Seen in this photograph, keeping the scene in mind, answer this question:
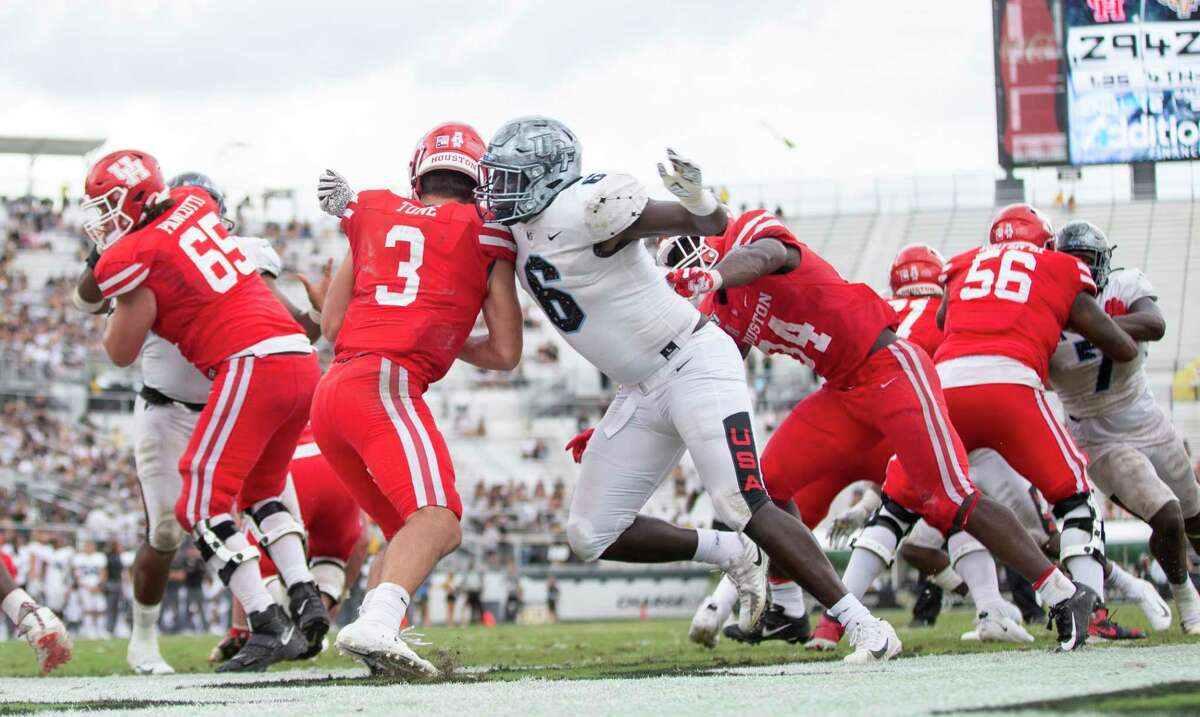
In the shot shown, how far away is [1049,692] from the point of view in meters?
3.52

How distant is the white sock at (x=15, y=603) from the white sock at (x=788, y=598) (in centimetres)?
346

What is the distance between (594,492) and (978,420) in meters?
1.83

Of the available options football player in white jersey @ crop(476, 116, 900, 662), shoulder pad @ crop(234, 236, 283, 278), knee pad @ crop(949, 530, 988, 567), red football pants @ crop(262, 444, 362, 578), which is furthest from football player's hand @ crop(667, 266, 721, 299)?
red football pants @ crop(262, 444, 362, 578)

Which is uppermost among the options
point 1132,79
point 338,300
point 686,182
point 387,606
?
point 1132,79

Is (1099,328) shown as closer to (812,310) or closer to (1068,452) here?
(1068,452)

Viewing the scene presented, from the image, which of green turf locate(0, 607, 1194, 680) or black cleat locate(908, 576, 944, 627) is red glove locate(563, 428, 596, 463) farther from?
black cleat locate(908, 576, 944, 627)

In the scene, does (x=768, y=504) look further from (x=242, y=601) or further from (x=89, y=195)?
(x=89, y=195)

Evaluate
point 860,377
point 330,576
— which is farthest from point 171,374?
point 860,377

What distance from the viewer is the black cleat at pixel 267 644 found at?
6.38 metres

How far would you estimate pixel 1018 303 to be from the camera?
6562 millimetres

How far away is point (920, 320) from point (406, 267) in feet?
12.8

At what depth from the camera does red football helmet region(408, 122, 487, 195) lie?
5.52 meters

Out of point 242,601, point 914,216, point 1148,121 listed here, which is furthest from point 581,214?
point 914,216

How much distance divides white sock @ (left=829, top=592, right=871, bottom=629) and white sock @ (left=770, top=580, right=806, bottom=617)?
1968mm
